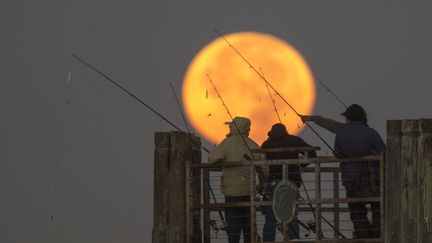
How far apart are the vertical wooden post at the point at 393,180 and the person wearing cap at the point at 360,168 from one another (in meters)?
0.56

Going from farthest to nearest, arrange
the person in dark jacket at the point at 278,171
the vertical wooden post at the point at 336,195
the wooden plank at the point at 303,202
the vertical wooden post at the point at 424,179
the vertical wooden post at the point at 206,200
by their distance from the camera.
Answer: the vertical wooden post at the point at 336,195
the vertical wooden post at the point at 206,200
the person in dark jacket at the point at 278,171
the wooden plank at the point at 303,202
the vertical wooden post at the point at 424,179

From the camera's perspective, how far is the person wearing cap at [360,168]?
27500 millimetres

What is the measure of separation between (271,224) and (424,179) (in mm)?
2949

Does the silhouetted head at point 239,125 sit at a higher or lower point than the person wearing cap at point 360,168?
higher

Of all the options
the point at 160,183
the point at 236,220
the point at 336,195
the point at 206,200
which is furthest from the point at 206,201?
the point at 336,195

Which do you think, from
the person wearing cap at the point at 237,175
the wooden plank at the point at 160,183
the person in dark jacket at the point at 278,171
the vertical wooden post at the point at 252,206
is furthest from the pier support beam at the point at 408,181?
the wooden plank at the point at 160,183

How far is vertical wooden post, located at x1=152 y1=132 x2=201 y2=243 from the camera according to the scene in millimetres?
28156

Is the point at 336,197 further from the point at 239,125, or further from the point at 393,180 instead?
the point at 393,180

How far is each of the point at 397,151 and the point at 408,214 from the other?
907mm

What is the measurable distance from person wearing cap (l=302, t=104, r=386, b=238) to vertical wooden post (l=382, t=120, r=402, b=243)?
0.56m

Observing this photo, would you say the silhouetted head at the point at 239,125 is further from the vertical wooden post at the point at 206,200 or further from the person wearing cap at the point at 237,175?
the vertical wooden post at the point at 206,200

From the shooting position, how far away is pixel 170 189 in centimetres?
2828

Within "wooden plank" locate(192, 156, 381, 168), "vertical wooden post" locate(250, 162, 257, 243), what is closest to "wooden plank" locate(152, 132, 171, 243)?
"wooden plank" locate(192, 156, 381, 168)

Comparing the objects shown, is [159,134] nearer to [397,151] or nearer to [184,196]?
[184,196]
